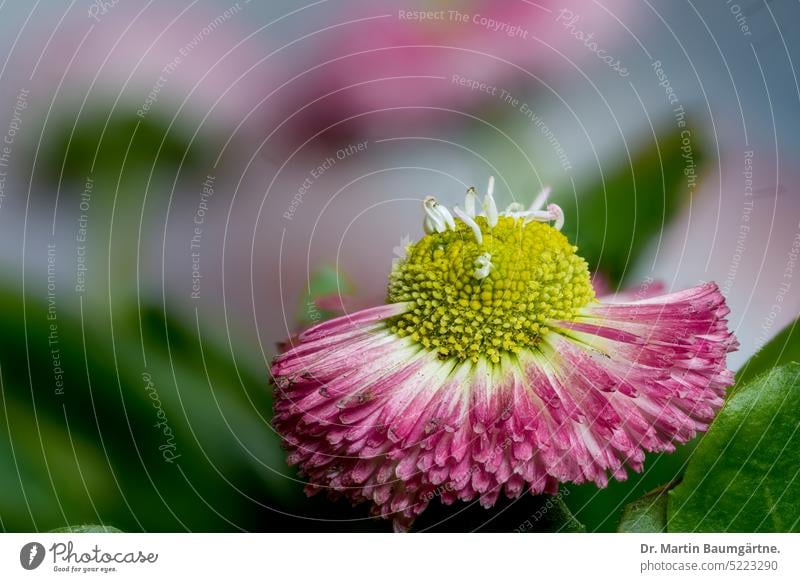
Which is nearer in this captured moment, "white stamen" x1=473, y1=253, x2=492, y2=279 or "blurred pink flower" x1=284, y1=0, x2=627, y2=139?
"white stamen" x1=473, y1=253, x2=492, y2=279

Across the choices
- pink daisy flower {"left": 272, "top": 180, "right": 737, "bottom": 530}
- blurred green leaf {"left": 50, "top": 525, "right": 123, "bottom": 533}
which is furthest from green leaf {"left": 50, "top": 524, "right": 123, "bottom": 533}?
pink daisy flower {"left": 272, "top": 180, "right": 737, "bottom": 530}

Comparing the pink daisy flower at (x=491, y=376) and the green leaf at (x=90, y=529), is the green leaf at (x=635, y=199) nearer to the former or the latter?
Answer: the pink daisy flower at (x=491, y=376)

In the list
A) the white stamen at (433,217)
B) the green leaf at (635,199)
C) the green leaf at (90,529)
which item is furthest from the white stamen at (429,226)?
the green leaf at (90,529)

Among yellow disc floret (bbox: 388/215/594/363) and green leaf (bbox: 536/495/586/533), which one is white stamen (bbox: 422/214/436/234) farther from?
green leaf (bbox: 536/495/586/533)
